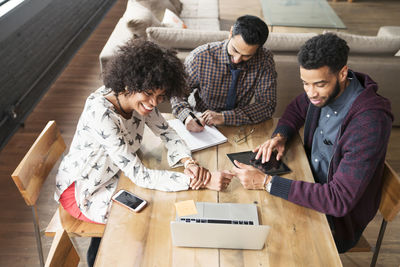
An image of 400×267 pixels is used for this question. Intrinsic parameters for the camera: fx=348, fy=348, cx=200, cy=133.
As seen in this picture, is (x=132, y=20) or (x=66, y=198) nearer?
(x=66, y=198)

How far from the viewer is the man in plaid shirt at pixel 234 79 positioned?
1.77m

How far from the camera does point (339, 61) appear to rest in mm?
1348

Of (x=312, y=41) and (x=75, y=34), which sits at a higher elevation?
(x=312, y=41)

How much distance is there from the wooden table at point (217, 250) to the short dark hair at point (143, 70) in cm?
37

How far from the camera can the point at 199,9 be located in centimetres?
433

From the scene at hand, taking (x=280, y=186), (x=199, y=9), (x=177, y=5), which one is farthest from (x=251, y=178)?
(x=199, y=9)

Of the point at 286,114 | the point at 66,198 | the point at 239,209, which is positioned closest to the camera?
the point at 239,209

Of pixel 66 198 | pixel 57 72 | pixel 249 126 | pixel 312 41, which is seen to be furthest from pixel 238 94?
pixel 57 72

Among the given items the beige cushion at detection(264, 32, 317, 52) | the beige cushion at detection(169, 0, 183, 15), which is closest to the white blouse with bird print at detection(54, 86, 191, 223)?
the beige cushion at detection(264, 32, 317, 52)

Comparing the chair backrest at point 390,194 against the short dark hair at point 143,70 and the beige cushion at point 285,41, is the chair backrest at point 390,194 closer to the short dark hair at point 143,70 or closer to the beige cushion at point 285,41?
the short dark hair at point 143,70

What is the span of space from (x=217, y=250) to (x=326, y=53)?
0.84 metres

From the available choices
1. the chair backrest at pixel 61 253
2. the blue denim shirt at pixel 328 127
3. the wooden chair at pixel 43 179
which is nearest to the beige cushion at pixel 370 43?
the blue denim shirt at pixel 328 127

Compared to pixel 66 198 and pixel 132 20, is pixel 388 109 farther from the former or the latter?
pixel 132 20

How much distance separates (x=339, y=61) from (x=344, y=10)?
5.13 m
